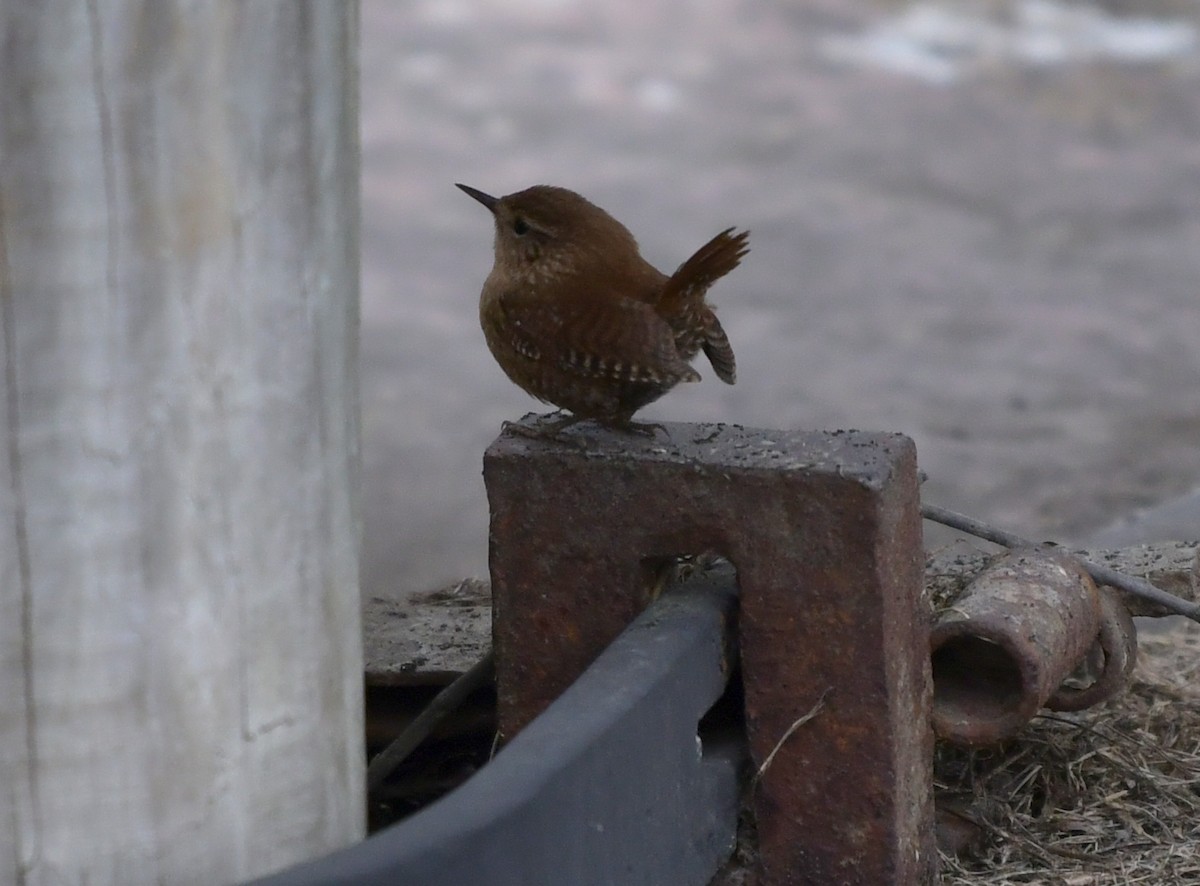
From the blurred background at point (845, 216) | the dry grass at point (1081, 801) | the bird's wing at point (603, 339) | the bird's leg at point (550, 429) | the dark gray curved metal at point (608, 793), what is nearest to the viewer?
the dark gray curved metal at point (608, 793)

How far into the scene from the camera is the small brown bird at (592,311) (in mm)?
2701

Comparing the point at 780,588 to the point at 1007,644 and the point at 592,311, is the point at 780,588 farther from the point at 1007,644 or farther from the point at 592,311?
the point at 592,311

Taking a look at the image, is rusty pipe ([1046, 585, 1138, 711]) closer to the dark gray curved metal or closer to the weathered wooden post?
the dark gray curved metal

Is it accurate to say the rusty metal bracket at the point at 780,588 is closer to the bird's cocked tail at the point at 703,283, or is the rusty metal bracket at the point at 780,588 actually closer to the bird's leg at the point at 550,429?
the bird's leg at the point at 550,429

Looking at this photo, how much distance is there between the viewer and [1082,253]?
8.12 metres

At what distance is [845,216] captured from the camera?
8.56m

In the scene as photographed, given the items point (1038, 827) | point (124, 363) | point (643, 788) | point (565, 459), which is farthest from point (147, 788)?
point (1038, 827)

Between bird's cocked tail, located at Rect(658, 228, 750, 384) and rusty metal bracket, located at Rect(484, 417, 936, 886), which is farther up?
bird's cocked tail, located at Rect(658, 228, 750, 384)

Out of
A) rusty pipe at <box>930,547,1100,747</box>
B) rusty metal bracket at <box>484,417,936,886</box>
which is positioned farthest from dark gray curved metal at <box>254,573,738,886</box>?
rusty pipe at <box>930,547,1100,747</box>

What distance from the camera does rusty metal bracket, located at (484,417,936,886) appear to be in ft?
7.87

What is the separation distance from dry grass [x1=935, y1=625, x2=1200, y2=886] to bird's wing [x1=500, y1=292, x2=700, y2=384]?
2.89 feet

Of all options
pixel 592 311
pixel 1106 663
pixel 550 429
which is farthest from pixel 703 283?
pixel 1106 663

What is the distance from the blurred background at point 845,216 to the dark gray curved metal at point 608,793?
2749 millimetres

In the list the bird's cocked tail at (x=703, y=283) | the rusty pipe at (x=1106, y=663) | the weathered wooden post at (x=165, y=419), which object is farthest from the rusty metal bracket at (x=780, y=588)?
the weathered wooden post at (x=165, y=419)
